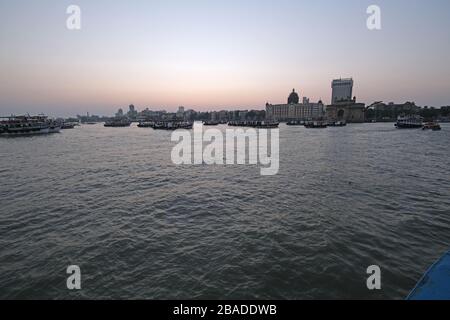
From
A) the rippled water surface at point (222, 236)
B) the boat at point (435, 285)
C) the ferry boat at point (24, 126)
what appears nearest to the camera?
the boat at point (435, 285)

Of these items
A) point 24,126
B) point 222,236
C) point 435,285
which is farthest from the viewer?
point 24,126

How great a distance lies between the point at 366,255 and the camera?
32.5 ft

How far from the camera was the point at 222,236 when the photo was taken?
460 inches

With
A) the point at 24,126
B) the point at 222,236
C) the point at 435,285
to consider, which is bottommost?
the point at 222,236

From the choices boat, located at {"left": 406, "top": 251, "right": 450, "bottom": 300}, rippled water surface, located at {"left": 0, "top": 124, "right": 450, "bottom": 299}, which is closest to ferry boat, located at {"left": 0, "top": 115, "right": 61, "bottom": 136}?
rippled water surface, located at {"left": 0, "top": 124, "right": 450, "bottom": 299}

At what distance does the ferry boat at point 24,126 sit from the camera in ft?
269

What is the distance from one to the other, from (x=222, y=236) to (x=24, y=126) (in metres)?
101

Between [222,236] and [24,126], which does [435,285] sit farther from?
[24,126]

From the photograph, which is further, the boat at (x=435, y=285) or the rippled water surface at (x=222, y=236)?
the rippled water surface at (x=222, y=236)

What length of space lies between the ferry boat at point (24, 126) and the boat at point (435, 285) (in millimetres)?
104294

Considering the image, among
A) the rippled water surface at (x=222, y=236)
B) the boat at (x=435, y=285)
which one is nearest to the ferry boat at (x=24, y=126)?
the rippled water surface at (x=222, y=236)

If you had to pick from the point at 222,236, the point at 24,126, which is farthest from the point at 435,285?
the point at 24,126

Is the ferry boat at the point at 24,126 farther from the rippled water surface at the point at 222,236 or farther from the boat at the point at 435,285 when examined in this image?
the boat at the point at 435,285
